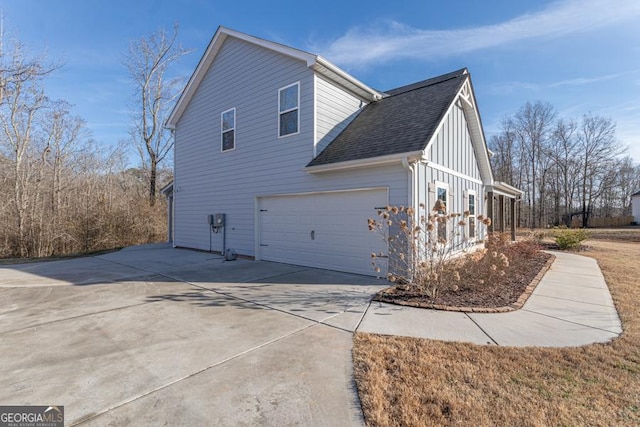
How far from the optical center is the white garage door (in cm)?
695

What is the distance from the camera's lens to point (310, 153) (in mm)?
7902

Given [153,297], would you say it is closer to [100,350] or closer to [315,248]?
[100,350]

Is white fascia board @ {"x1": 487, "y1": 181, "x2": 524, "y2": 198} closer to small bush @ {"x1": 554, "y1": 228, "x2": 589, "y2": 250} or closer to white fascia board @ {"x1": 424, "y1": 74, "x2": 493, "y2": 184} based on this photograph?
white fascia board @ {"x1": 424, "y1": 74, "x2": 493, "y2": 184}

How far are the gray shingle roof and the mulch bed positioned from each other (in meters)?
2.79

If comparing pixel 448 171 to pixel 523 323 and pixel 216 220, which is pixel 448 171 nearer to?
pixel 523 323

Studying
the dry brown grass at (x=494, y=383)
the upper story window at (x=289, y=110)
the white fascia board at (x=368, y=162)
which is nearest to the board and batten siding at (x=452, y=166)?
the white fascia board at (x=368, y=162)

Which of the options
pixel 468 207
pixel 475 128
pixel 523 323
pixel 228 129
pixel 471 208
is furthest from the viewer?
pixel 471 208

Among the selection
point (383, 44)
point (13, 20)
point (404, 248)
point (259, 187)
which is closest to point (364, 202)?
point (404, 248)

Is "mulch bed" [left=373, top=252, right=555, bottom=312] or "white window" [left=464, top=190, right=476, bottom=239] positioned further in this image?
"white window" [left=464, top=190, right=476, bottom=239]

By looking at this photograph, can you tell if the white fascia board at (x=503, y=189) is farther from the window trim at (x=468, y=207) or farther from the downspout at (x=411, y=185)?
the downspout at (x=411, y=185)

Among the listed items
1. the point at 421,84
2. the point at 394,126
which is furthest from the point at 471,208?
the point at 421,84

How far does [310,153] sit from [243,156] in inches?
118

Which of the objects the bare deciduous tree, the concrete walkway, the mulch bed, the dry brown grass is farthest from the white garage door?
the bare deciduous tree

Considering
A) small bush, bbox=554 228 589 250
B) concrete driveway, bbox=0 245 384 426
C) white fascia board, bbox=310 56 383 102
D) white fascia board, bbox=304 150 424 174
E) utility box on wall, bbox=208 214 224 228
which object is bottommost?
concrete driveway, bbox=0 245 384 426
